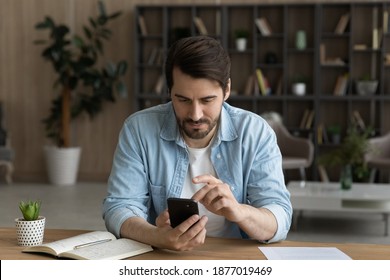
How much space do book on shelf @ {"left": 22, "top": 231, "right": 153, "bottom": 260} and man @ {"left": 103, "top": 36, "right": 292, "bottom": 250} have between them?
66 millimetres

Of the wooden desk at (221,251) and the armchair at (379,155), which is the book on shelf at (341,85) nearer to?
the armchair at (379,155)

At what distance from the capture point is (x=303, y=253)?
181 centimetres

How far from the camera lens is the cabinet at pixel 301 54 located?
310 inches

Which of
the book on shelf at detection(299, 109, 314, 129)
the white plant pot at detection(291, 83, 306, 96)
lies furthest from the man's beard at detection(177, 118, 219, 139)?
the book on shelf at detection(299, 109, 314, 129)

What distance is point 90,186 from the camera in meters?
8.05

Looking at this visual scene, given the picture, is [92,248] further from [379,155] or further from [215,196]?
[379,155]

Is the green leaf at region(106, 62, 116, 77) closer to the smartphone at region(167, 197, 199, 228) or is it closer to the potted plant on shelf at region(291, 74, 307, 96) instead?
the potted plant on shelf at region(291, 74, 307, 96)

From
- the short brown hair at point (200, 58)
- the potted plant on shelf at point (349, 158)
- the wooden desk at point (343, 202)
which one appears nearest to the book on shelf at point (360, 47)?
the potted plant on shelf at point (349, 158)

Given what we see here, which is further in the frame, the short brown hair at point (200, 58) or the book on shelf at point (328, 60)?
the book on shelf at point (328, 60)

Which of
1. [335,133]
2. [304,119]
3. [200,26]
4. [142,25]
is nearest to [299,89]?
[304,119]

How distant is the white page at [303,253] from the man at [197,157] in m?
0.12

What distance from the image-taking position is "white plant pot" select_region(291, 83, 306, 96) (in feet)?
26.0

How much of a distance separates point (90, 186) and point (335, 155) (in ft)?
11.4

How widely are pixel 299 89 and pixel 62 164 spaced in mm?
3145
